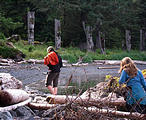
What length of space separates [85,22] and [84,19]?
487mm

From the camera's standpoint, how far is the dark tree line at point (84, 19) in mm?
32469

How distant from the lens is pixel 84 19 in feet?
117

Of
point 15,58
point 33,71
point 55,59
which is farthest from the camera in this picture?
point 15,58

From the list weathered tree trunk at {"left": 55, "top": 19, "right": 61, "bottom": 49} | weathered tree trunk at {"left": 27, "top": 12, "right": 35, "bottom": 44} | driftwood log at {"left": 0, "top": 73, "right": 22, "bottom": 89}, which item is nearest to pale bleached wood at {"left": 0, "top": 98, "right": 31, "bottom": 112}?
driftwood log at {"left": 0, "top": 73, "right": 22, "bottom": 89}

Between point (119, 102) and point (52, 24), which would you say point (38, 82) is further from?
point (52, 24)

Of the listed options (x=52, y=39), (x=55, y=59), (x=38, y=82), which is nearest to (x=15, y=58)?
(x=38, y=82)

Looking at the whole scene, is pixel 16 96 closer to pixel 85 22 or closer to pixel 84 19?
pixel 85 22

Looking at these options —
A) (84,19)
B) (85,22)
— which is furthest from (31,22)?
(84,19)

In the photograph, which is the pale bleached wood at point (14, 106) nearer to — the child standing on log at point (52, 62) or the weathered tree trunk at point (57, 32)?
the child standing on log at point (52, 62)

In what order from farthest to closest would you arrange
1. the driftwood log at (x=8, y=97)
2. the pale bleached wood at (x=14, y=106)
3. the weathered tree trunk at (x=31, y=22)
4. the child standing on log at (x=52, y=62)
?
the weathered tree trunk at (x=31, y=22) < the child standing on log at (x=52, y=62) < the driftwood log at (x=8, y=97) < the pale bleached wood at (x=14, y=106)

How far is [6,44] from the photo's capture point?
22109mm

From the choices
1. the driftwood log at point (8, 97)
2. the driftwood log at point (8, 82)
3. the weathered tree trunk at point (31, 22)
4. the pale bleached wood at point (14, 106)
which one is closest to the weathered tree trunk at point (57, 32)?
the weathered tree trunk at point (31, 22)

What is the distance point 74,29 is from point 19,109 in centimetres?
3190

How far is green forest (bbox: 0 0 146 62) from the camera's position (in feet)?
105
